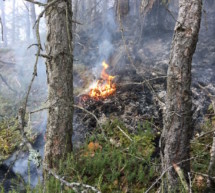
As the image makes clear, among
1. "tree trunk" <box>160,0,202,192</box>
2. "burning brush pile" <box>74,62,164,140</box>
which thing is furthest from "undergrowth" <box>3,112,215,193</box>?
"burning brush pile" <box>74,62,164,140</box>

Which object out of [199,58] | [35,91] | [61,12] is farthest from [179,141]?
[35,91]

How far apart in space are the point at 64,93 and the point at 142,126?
9.23 ft

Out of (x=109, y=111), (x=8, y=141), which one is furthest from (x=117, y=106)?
(x=8, y=141)

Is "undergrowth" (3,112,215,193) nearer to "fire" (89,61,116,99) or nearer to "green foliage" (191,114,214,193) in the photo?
"green foliage" (191,114,214,193)

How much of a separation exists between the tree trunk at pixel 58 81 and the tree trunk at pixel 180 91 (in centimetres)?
178

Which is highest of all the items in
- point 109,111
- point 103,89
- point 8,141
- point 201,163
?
point 103,89

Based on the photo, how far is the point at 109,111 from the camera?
685 cm

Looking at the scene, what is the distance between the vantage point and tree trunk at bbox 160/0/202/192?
8.89ft

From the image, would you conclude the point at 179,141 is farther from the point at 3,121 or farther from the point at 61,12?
the point at 3,121

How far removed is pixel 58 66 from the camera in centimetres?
380

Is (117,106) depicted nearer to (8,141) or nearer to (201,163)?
(201,163)

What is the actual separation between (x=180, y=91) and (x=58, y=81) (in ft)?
6.78

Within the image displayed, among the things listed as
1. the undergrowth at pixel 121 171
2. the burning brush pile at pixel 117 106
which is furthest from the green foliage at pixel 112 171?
the burning brush pile at pixel 117 106

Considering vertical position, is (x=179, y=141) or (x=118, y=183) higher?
(x=179, y=141)
